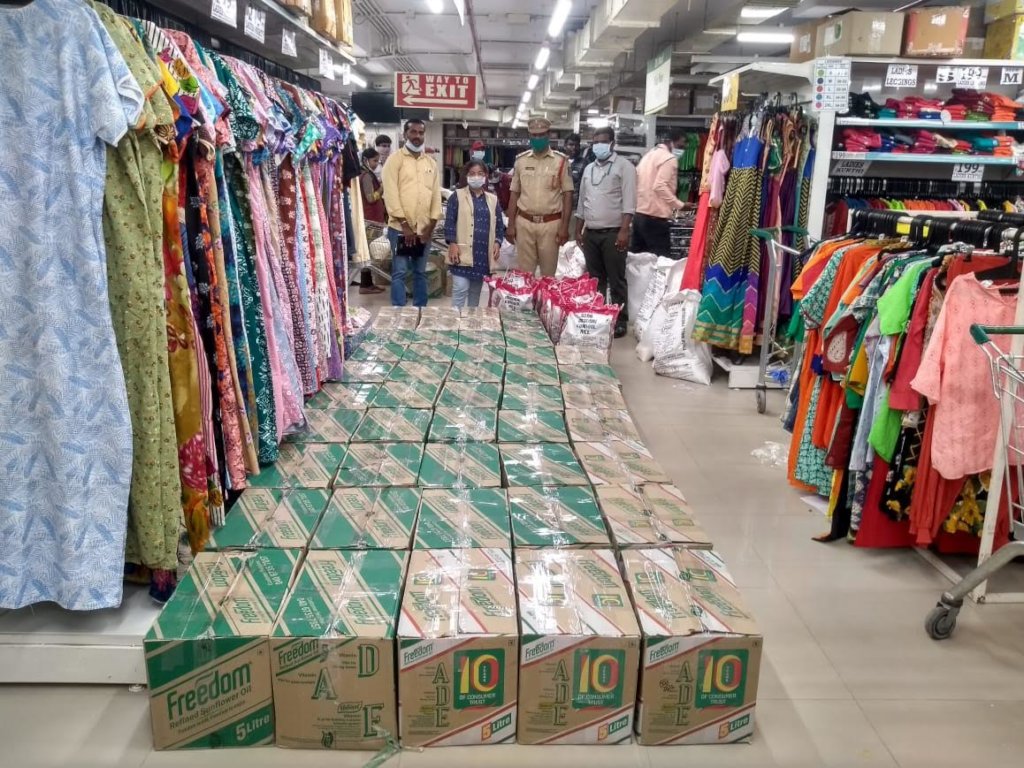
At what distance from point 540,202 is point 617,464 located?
4616mm

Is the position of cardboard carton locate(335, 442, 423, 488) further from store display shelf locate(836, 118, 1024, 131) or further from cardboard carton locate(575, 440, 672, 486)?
store display shelf locate(836, 118, 1024, 131)

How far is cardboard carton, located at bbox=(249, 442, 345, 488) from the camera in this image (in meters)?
2.79

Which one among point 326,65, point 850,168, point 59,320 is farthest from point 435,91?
point 59,320

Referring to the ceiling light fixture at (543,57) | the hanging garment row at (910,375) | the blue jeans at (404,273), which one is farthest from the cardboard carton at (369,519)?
the ceiling light fixture at (543,57)

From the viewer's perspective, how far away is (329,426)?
3.28 m

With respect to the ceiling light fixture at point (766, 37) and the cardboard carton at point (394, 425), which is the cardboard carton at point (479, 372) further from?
the ceiling light fixture at point (766, 37)

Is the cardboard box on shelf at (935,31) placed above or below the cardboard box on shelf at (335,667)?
above

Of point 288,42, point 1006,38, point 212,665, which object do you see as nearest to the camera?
point 212,665

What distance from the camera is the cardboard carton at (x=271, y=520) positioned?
7.85ft

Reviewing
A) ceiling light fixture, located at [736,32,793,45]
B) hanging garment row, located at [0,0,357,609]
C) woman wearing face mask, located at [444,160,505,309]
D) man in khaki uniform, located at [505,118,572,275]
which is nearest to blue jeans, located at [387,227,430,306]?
woman wearing face mask, located at [444,160,505,309]

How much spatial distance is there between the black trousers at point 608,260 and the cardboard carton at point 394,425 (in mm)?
4256

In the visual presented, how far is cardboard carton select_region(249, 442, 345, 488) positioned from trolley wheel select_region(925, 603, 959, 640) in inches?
81.5

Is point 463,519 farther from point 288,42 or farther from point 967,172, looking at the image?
point 967,172

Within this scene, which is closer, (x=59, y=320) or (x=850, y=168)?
(x=59, y=320)
